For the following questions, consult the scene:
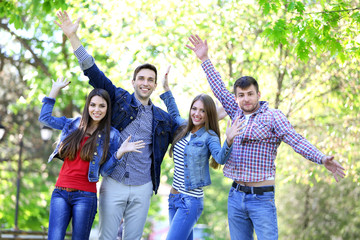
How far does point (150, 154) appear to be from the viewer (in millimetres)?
4441

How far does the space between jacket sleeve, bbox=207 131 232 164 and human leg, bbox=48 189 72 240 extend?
1.42 meters

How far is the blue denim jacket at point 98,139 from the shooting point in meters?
4.05

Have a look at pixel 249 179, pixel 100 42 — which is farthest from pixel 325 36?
pixel 100 42

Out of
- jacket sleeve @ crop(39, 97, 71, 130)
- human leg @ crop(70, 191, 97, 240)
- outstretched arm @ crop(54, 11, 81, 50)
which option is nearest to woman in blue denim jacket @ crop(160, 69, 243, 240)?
human leg @ crop(70, 191, 97, 240)

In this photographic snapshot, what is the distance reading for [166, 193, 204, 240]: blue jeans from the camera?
161 inches

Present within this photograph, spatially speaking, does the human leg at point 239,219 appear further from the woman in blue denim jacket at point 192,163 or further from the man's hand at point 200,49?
the man's hand at point 200,49

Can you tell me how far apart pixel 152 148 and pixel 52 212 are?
1.16 meters

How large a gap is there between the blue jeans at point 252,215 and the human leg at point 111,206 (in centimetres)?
105

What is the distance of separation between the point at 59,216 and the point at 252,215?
1743 millimetres

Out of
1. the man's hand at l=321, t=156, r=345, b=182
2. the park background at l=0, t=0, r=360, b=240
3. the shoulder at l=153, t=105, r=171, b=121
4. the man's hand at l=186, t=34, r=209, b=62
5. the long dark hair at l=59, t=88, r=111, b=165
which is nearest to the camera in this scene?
the man's hand at l=321, t=156, r=345, b=182

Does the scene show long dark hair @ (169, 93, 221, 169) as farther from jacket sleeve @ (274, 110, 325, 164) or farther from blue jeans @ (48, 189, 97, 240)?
blue jeans @ (48, 189, 97, 240)

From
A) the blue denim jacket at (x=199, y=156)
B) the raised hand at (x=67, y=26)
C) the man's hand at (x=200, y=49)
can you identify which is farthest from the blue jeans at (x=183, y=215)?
the raised hand at (x=67, y=26)

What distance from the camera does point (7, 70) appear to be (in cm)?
1493

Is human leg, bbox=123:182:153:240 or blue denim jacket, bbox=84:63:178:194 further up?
blue denim jacket, bbox=84:63:178:194
